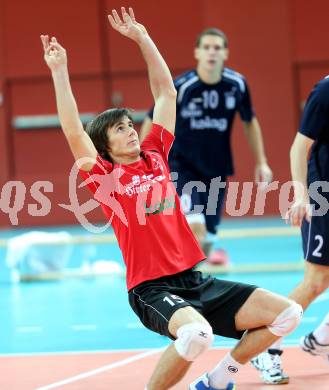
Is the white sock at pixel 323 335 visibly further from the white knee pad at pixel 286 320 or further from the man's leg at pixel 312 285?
the white knee pad at pixel 286 320

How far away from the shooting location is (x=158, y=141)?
4.84m

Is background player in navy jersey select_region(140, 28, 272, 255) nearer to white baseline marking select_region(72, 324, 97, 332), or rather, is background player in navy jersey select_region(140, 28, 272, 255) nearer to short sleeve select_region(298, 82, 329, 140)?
white baseline marking select_region(72, 324, 97, 332)

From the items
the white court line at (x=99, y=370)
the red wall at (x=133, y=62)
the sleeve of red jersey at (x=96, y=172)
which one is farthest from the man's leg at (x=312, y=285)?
the red wall at (x=133, y=62)

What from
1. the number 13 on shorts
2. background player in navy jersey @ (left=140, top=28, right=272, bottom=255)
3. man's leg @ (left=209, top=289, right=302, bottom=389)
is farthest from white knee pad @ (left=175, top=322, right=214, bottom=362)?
background player in navy jersey @ (left=140, top=28, right=272, bottom=255)

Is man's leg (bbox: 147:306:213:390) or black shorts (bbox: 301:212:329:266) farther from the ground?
black shorts (bbox: 301:212:329:266)

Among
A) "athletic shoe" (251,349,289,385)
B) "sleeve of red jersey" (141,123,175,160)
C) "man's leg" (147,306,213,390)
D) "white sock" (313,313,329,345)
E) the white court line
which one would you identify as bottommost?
the white court line

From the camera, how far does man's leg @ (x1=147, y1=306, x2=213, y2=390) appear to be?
4.11 metres

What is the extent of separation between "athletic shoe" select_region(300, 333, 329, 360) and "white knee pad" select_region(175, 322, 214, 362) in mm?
1235

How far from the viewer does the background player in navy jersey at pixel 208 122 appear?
738 cm

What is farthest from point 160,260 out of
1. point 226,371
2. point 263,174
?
point 263,174

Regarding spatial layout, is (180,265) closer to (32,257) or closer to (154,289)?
(154,289)

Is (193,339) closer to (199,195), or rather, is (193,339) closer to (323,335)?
(323,335)

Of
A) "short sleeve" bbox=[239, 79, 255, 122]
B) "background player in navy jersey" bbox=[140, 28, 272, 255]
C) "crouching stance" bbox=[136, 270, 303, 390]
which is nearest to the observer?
"crouching stance" bbox=[136, 270, 303, 390]

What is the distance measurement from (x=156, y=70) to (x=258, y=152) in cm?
261
